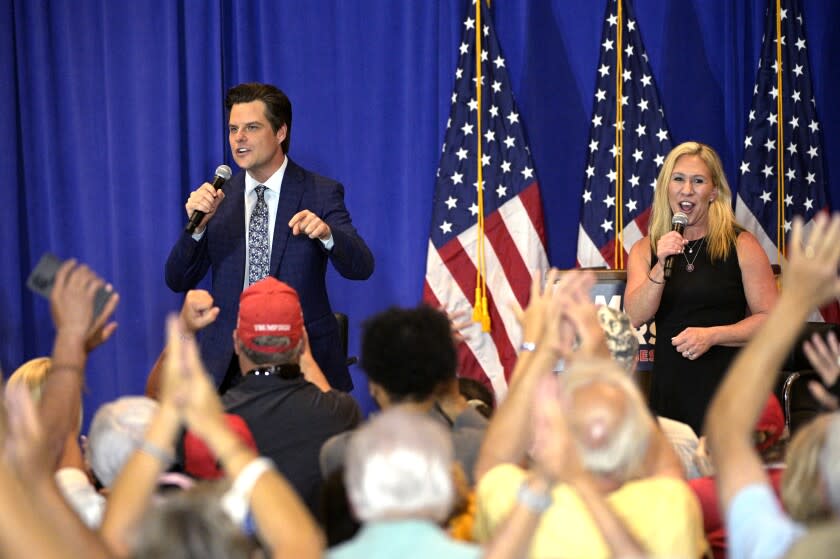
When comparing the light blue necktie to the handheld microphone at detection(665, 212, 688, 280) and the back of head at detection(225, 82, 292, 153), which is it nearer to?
the back of head at detection(225, 82, 292, 153)

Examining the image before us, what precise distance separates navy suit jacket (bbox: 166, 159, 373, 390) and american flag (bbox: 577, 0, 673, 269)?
7.02 ft

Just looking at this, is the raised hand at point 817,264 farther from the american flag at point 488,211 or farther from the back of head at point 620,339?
the american flag at point 488,211

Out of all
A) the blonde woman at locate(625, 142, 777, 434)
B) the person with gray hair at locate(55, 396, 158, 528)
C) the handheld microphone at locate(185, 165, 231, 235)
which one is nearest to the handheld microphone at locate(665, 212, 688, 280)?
the blonde woman at locate(625, 142, 777, 434)

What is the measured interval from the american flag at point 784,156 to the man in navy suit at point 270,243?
108 inches

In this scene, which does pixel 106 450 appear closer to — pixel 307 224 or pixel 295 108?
pixel 307 224

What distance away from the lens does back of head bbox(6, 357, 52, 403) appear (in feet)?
9.18

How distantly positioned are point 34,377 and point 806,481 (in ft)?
6.21

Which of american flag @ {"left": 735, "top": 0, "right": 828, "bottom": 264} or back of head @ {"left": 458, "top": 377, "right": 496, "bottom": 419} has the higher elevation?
american flag @ {"left": 735, "top": 0, "right": 828, "bottom": 264}

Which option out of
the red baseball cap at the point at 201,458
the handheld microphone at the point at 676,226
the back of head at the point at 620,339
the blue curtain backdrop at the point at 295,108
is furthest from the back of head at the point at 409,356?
the blue curtain backdrop at the point at 295,108

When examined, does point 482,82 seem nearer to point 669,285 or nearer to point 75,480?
point 669,285

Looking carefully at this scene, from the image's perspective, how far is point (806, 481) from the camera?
194 centimetres

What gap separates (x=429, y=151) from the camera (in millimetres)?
6570

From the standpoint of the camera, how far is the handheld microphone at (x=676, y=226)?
435 centimetres

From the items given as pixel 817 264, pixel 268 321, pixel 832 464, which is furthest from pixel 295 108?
pixel 832 464
